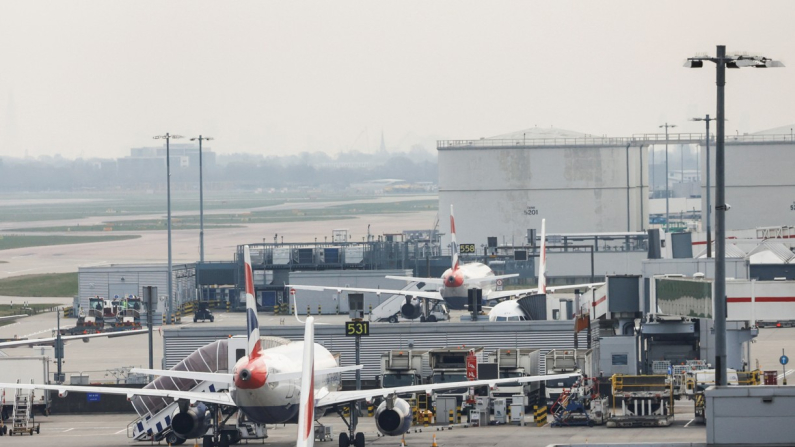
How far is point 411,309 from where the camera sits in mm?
90688

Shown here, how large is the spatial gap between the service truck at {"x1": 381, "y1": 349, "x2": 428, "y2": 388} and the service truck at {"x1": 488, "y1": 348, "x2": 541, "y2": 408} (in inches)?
131

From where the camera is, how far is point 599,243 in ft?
420

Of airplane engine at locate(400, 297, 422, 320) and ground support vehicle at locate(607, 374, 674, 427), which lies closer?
ground support vehicle at locate(607, 374, 674, 427)

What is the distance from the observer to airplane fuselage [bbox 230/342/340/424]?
40.3 meters

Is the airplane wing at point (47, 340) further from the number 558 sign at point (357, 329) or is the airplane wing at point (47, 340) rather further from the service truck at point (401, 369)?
the number 558 sign at point (357, 329)

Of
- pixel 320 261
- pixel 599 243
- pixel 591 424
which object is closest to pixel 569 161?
pixel 599 243

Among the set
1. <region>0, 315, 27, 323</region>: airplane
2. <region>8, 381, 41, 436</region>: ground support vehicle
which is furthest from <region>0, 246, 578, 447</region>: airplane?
<region>0, 315, 27, 323</region>: airplane

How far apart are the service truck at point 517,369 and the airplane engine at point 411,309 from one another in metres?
32.5

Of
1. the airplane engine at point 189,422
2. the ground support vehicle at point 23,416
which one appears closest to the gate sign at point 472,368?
the airplane engine at point 189,422

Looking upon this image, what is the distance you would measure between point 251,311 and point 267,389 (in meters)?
3.09

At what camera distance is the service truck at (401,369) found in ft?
180

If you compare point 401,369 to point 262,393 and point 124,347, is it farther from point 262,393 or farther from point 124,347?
point 124,347

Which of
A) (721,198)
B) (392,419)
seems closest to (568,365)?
(392,419)

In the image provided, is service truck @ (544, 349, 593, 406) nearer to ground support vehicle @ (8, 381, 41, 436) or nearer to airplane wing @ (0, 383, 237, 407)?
airplane wing @ (0, 383, 237, 407)
